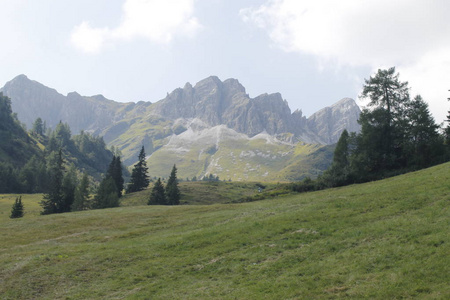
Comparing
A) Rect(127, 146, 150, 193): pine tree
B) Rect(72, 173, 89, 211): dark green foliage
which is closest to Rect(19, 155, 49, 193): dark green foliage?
Rect(127, 146, 150, 193): pine tree

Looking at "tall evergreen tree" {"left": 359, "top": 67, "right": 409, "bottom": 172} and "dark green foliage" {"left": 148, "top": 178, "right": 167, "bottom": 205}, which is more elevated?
"tall evergreen tree" {"left": 359, "top": 67, "right": 409, "bottom": 172}

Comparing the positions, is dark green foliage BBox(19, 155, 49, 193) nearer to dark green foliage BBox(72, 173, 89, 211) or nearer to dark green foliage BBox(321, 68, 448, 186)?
dark green foliage BBox(72, 173, 89, 211)

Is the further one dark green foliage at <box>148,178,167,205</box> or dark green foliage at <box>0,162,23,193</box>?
dark green foliage at <box>0,162,23,193</box>

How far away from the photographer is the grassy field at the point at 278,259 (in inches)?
583

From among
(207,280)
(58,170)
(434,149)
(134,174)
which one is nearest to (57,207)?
(58,170)

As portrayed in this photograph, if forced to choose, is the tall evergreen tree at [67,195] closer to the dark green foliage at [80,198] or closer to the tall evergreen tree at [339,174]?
the dark green foliage at [80,198]

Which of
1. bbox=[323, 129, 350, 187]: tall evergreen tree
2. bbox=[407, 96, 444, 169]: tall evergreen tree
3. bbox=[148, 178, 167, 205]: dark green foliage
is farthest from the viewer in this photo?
bbox=[148, 178, 167, 205]: dark green foliage

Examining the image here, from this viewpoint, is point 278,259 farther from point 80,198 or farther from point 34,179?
point 34,179

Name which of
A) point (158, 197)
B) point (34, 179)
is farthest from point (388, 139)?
point (34, 179)

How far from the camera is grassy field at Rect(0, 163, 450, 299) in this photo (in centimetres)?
1480

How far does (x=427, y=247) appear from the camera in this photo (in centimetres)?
1616

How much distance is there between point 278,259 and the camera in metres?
20.0

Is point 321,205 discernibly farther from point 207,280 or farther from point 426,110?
point 426,110

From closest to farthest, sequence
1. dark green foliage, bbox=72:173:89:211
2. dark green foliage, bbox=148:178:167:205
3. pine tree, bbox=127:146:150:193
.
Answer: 1. dark green foliage, bbox=72:173:89:211
2. dark green foliage, bbox=148:178:167:205
3. pine tree, bbox=127:146:150:193
